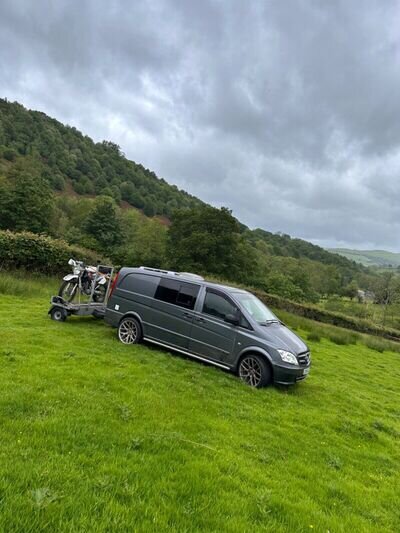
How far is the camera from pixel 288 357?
6984 mm

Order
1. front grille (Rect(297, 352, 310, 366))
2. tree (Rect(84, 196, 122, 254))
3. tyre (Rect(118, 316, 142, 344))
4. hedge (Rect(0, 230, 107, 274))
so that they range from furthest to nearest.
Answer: tree (Rect(84, 196, 122, 254)) < hedge (Rect(0, 230, 107, 274)) < tyre (Rect(118, 316, 142, 344)) < front grille (Rect(297, 352, 310, 366))

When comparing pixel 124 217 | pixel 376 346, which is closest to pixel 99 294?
pixel 376 346

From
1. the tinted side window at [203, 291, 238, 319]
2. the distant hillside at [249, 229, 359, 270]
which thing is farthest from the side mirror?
the distant hillside at [249, 229, 359, 270]

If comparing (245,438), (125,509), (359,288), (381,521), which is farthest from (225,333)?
(359,288)

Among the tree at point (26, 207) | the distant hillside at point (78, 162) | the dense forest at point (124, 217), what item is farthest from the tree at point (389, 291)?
the distant hillside at point (78, 162)

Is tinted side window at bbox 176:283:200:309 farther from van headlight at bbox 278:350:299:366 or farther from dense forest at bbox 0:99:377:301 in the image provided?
dense forest at bbox 0:99:377:301

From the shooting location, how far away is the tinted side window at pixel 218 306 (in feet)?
25.2

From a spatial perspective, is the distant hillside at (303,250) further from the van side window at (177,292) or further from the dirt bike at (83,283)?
the van side window at (177,292)

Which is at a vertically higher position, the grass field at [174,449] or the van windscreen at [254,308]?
the van windscreen at [254,308]

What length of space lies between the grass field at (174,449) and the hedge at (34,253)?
9.71m

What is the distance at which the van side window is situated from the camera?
8109mm

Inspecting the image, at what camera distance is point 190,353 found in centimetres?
788

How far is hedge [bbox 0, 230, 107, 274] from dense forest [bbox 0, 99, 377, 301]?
55.3 ft

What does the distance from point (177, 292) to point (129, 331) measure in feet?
5.47
